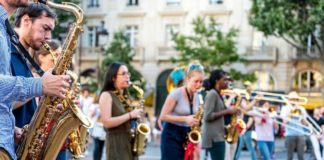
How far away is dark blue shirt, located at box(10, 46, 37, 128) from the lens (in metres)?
4.35

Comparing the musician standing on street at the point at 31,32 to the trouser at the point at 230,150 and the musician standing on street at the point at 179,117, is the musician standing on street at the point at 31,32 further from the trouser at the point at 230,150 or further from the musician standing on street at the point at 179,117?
the trouser at the point at 230,150

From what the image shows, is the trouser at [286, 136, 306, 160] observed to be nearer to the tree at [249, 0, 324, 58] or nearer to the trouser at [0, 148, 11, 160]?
the trouser at [0, 148, 11, 160]

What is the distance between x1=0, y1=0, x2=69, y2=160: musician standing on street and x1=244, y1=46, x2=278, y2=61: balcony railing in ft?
129

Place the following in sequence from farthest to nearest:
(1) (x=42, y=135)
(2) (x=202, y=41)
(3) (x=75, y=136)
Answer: (2) (x=202, y=41)
(3) (x=75, y=136)
(1) (x=42, y=135)

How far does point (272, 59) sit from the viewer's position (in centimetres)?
4253

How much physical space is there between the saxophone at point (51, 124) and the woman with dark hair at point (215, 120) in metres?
5.05

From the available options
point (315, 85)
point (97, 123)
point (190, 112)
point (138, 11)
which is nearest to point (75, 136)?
point (190, 112)

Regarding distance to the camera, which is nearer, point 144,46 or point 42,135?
point 42,135

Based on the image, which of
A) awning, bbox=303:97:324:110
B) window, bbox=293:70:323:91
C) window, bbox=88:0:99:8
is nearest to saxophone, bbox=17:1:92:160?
awning, bbox=303:97:324:110

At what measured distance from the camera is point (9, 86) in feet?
11.3

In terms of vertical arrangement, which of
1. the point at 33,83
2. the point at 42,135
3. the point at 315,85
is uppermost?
the point at 33,83

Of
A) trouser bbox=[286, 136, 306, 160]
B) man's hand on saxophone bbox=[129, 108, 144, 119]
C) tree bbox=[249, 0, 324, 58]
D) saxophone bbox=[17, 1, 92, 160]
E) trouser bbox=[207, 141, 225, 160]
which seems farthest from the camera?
tree bbox=[249, 0, 324, 58]

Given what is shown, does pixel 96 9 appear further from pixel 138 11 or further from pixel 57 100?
pixel 57 100

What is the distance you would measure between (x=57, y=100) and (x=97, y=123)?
30.8 ft
